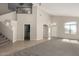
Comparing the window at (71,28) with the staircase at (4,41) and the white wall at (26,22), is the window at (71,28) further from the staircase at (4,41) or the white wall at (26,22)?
the staircase at (4,41)

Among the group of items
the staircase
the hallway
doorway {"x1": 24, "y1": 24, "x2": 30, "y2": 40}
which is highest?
doorway {"x1": 24, "y1": 24, "x2": 30, "y2": 40}

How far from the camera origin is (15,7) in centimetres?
280

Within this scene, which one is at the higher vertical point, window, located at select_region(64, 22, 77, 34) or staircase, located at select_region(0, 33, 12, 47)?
window, located at select_region(64, 22, 77, 34)

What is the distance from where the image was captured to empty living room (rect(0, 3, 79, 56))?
280 centimetres

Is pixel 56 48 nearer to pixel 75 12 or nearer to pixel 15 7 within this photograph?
pixel 75 12

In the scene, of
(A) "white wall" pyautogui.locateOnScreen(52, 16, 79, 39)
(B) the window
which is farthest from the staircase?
(B) the window

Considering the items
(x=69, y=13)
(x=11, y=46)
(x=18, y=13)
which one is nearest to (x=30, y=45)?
(x=11, y=46)

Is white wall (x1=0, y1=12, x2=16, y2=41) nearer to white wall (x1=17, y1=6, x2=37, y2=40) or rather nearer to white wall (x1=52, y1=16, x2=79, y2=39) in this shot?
white wall (x1=17, y1=6, x2=37, y2=40)

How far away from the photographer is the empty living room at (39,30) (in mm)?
2803

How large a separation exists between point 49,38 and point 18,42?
2.85 feet

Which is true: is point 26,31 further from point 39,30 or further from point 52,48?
point 52,48

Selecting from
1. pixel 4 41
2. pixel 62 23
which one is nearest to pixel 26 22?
pixel 4 41

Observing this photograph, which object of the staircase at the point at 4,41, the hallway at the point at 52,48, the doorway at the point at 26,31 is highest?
the doorway at the point at 26,31

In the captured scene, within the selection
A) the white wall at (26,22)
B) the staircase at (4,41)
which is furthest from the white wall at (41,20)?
the staircase at (4,41)
